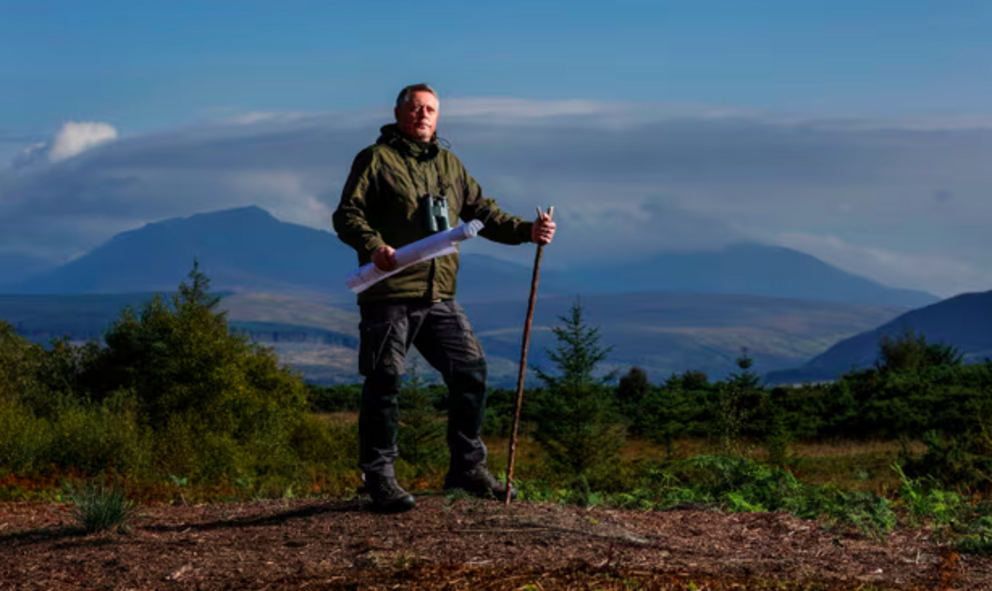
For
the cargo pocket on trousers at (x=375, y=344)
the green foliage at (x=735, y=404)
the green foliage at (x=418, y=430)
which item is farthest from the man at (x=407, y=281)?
the green foliage at (x=418, y=430)

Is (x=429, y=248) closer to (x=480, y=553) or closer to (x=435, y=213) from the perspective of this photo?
(x=435, y=213)

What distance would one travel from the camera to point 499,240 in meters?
8.62

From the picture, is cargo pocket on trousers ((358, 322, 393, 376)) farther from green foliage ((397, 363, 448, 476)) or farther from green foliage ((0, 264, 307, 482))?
green foliage ((397, 363, 448, 476))

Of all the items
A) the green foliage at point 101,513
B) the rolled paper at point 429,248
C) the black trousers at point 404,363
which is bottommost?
the green foliage at point 101,513

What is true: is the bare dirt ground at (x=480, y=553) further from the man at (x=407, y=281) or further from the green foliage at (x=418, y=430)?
the green foliage at (x=418, y=430)

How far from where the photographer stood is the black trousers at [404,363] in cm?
822

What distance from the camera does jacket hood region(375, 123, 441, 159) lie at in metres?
8.50

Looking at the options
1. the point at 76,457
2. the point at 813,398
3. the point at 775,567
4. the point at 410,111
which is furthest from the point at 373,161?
the point at 813,398

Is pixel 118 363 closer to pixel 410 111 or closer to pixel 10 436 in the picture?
pixel 10 436

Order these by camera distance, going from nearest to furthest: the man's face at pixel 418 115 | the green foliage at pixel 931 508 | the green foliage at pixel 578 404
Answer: the man's face at pixel 418 115
the green foliage at pixel 931 508
the green foliage at pixel 578 404

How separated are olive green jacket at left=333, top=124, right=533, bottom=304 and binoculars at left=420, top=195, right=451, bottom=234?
0.20ft

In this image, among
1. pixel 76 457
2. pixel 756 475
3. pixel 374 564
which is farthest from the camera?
pixel 76 457

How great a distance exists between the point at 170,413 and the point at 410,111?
14.0m

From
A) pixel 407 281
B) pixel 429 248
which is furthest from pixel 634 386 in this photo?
pixel 429 248
